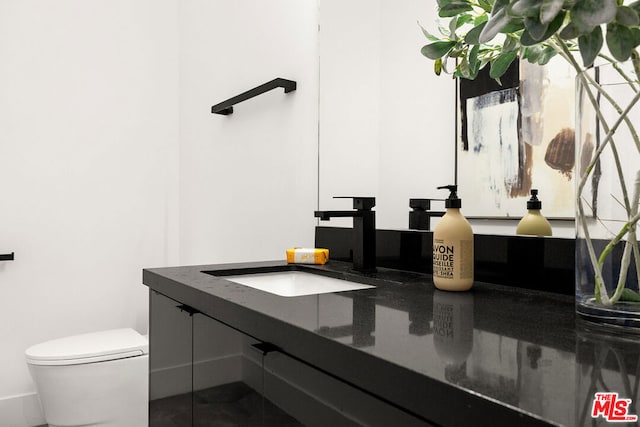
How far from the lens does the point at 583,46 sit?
556 mm

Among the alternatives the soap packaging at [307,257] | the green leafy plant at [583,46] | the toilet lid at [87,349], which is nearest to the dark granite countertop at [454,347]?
the green leafy plant at [583,46]

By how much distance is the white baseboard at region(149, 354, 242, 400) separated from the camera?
868 millimetres

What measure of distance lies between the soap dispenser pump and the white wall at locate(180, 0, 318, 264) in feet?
2.67

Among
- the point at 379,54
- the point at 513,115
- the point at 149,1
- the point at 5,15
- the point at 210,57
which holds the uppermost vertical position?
the point at 149,1

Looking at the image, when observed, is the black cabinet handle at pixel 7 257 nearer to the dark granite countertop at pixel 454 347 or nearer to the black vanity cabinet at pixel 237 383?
the black vanity cabinet at pixel 237 383

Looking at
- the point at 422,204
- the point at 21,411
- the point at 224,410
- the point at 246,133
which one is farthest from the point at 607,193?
the point at 21,411

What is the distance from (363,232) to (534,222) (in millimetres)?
433

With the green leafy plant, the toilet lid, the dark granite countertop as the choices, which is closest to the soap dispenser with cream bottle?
the dark granite countertop

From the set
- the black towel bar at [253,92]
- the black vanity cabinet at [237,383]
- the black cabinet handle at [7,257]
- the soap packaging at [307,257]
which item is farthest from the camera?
the black cabinet handle at [7,257]

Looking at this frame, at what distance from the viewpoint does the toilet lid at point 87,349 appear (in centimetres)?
184

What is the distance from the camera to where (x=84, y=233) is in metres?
2.45

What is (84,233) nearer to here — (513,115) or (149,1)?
(149,1)

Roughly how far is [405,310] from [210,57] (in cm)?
201

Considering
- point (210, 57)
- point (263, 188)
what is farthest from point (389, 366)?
point (210, 57)
